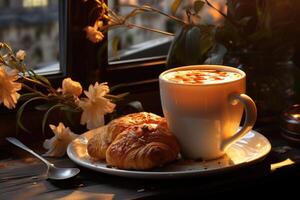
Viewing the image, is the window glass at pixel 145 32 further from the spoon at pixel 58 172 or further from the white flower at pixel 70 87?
the spoon at pixel 58 172

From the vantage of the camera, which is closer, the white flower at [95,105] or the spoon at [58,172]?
the spoon at [58,172]

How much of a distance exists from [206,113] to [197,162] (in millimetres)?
91

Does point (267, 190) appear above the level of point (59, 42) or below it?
below

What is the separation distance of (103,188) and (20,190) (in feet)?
0.44

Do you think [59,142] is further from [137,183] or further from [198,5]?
[198,5]

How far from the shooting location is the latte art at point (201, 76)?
99 centimetres

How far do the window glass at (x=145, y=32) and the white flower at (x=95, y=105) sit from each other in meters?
0.20

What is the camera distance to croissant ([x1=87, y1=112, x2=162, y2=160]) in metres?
1.01

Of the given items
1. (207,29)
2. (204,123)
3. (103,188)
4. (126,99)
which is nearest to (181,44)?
(207,29)

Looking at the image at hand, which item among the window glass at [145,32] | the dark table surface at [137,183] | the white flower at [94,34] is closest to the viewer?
the dark table surface at [137,183]

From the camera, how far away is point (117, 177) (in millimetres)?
981

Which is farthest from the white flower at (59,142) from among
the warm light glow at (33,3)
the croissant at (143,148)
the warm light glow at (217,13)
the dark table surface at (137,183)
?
the warm light glow at (217,13)

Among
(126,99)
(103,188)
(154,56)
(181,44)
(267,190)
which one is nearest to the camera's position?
(103,188)

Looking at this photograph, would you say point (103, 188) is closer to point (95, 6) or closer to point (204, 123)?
point (204, 123)
